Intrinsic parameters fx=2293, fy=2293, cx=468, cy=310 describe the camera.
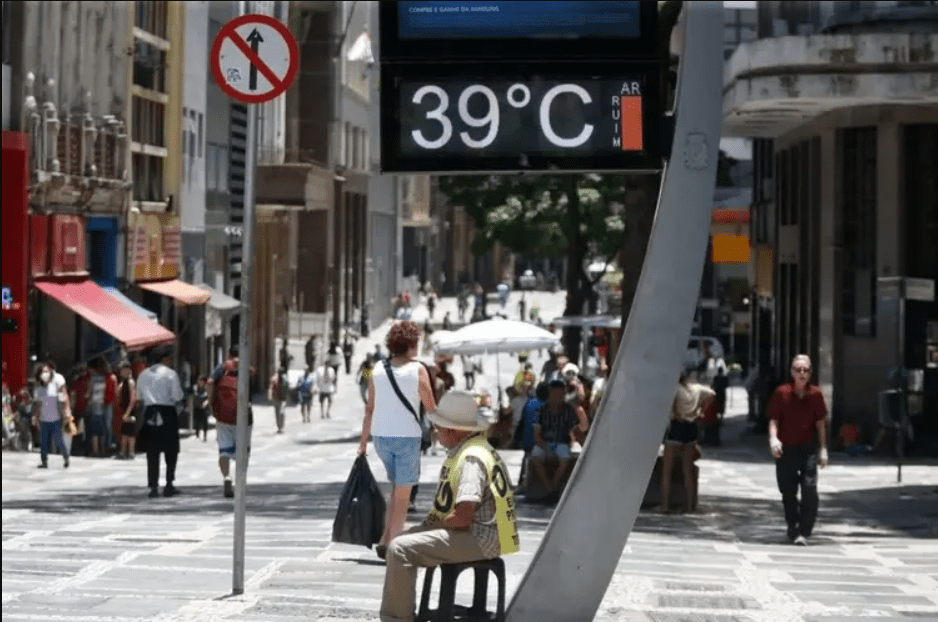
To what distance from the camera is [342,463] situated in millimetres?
34219

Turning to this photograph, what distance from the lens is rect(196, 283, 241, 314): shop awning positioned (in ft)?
167

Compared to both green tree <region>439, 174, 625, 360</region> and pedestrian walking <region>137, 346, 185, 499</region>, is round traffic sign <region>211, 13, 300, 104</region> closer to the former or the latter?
pedestrian walking <region>137, 346, 185, 499</region>

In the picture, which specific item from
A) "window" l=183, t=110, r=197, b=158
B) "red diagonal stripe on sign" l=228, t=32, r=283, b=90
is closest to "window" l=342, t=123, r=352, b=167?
"window" l=183, t=110, r=197, b=158

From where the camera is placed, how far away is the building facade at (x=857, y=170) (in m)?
33.0

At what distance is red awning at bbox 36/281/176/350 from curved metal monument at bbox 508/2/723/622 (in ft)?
89.4

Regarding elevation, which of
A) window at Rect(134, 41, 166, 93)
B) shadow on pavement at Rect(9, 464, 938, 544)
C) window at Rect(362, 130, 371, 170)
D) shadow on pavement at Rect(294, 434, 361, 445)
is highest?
window at Rect(362, 130, 371, 170)

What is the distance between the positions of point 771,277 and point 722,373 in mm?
3143

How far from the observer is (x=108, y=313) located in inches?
1549

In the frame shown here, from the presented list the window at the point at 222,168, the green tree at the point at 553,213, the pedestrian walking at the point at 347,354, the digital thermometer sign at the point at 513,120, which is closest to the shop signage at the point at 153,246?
the window at the point at 222,168

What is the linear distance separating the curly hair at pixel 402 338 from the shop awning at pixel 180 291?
101ft

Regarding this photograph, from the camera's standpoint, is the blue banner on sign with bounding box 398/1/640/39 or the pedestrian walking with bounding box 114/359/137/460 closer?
the blue banner on sign with bounding box 398/1/640/39

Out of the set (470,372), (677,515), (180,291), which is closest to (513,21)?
(677,515)

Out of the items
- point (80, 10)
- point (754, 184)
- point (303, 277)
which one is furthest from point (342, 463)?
point (303, 277)

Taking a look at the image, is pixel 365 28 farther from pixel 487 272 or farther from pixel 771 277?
pixel 487 272
